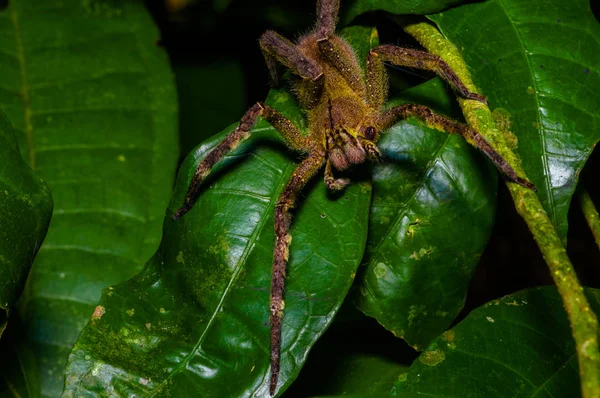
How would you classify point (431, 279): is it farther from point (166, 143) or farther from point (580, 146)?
point (166, 143)

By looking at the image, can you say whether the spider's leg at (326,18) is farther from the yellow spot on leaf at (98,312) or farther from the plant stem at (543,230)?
the yellow spot on leaf at (98,312)

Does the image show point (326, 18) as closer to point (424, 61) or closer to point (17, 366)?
point (424, 61)

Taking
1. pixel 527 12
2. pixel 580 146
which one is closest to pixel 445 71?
pixel 527 12

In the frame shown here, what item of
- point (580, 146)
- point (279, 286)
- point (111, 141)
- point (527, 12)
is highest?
point (527, 12)

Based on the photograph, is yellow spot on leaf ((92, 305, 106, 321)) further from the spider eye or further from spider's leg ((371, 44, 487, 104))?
spider's leg ((371, 44, 487, 104))

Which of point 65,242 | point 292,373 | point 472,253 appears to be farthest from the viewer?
point 65,242

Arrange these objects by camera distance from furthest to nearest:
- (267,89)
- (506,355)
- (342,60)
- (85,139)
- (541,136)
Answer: (267,89) < (85,139) < (342,60) < (541,136) < (506,355)

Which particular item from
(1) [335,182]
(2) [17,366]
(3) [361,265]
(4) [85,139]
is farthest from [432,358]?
(4) [85,139]
